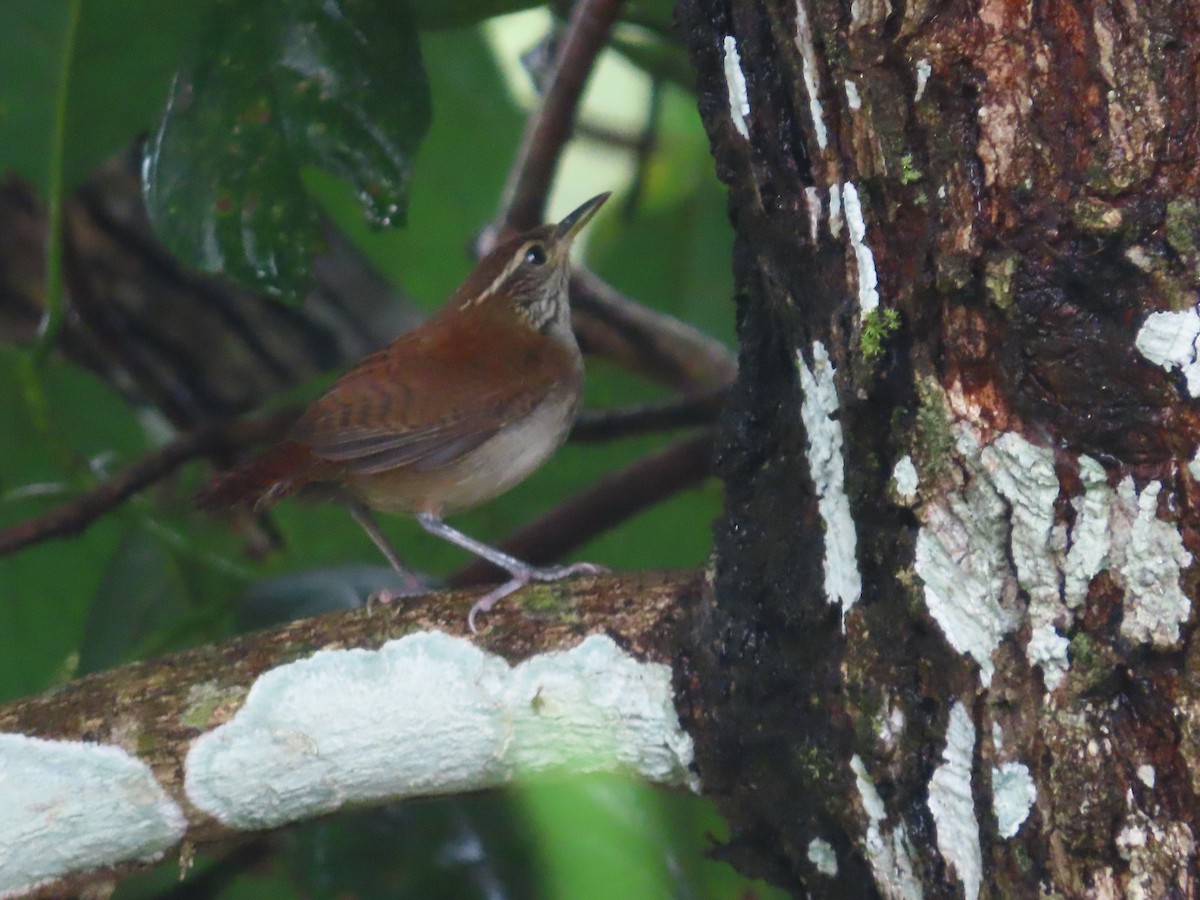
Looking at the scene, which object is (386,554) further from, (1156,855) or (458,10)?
(1156,855)

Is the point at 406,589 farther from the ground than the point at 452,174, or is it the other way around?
the point at 452,174

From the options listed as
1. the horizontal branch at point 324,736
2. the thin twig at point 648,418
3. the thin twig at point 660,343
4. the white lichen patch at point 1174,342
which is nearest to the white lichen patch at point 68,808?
the horizontal branch at point 324,736

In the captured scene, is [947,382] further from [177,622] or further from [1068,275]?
[177,622]

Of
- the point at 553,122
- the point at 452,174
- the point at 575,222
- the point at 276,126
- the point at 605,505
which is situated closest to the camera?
the point at 276,126

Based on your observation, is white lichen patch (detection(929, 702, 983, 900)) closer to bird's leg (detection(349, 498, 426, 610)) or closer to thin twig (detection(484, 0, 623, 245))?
bird's leg (detection(349, 498, 426, 610))

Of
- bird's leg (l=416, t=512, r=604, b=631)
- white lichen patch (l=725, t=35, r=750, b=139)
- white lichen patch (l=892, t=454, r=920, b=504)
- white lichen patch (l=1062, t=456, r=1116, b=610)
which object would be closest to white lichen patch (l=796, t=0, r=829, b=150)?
white lichen patch (l=725, t=35, r=750, b=139)

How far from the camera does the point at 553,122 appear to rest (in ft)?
10.8

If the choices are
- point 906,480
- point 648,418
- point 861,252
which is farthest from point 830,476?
point 648,418

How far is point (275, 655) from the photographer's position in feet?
6.49

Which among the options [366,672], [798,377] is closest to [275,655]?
[366,672]

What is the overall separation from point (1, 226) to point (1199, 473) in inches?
147

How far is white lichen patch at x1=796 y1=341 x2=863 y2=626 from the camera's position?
1.70 metres

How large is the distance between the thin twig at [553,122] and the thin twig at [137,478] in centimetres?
78

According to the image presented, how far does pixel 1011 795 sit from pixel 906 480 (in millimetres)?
349
